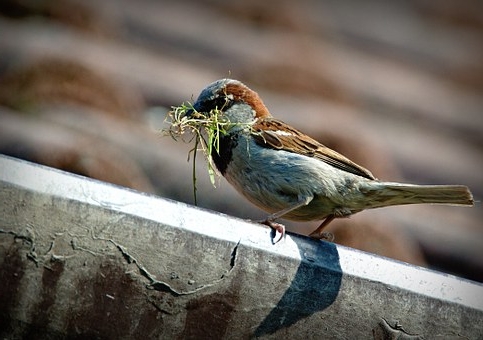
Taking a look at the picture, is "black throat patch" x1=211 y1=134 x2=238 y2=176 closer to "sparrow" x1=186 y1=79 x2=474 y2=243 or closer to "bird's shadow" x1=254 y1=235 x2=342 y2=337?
"sparrow" x1=186 y1=79 x2=474 y2=243

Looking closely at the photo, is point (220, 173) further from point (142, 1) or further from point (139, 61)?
point (142, 1)

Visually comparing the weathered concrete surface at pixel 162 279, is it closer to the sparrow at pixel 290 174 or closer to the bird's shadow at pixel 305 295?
the bird's shadow at pixel 305 295

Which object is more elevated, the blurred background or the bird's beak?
the bird's beak

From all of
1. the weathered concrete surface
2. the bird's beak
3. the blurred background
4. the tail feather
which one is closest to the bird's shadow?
the weathered concrete surface

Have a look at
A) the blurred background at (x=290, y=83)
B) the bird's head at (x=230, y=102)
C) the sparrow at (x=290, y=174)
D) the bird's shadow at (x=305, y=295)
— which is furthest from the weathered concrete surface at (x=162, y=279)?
the blurred background at (x=290, y=83)

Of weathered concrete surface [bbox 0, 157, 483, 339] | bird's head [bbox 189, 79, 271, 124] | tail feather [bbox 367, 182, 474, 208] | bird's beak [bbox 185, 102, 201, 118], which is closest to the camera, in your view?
weathered concrete surface [bbox 0, 157, 483, 339]

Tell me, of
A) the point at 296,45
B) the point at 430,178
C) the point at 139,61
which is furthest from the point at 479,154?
the point at 139,61

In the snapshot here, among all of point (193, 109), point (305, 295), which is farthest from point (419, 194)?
point (305, 295)
